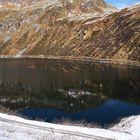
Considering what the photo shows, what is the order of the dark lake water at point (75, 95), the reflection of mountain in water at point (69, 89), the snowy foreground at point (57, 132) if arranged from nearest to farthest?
the snowy foreground at point (57, 132) < the dark lake water at point (75, 95) < the reflection of mountain in water at point (69, 89)

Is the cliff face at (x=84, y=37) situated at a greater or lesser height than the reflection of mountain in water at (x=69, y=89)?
lesser

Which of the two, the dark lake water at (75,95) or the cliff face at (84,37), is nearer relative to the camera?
the dark lake water at (75,95)

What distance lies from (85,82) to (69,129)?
4743 cm

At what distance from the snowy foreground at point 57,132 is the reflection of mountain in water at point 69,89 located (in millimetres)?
16121

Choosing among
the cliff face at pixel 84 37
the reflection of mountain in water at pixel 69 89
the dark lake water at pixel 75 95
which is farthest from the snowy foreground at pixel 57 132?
the cliff face at pixel 84 37

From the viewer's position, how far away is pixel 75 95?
65.2 metres

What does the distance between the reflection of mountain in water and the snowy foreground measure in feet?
52.9

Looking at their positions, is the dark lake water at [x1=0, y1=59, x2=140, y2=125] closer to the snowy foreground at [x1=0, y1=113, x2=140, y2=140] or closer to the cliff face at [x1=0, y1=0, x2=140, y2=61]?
the snowy foreground at [x1=0, y1=113, x2=140, y2=140]

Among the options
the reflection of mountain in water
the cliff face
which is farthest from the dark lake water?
the cliff face

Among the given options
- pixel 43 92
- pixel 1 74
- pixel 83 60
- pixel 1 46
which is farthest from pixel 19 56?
pixel 43 92

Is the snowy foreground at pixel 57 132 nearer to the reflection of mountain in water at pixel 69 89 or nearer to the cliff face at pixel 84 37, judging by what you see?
the reflection of mountain in water at pixel 69 89

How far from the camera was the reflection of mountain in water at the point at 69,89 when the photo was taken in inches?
2316

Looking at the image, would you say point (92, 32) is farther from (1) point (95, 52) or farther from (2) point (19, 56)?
(2) point (19, 56)

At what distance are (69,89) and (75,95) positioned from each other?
7.36 m
